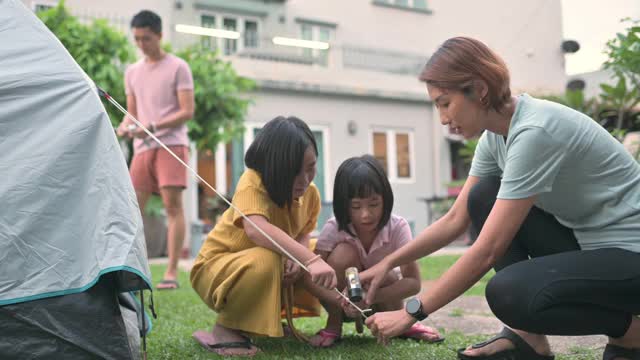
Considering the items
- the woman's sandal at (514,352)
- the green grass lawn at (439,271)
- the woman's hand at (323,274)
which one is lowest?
the green grass lawn at (439,271)

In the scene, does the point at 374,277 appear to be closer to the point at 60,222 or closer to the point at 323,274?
the point at 323,274

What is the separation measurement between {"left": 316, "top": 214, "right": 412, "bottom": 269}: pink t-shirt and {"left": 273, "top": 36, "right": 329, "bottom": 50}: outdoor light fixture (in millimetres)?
9414

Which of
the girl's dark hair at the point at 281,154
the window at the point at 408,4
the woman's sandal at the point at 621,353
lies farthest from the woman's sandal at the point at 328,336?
the window at the point at 408,4

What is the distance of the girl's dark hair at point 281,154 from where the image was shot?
2.04 metres

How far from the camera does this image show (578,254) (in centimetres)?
162

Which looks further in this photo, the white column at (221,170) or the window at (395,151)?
the window at (395,151)

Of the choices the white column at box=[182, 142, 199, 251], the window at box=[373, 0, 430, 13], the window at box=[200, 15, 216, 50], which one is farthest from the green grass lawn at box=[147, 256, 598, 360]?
the window at box=[373, 0, 430, 13]

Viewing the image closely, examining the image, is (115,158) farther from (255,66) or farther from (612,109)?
(255,66)

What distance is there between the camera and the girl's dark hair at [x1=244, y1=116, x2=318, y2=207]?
2.04 metres

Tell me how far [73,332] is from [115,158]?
0.44 meters

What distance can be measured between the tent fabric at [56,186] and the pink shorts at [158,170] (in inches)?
73.3

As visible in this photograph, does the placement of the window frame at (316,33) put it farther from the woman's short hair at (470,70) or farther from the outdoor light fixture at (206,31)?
the woman's short hair at (470,70)

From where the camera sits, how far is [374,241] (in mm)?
2266

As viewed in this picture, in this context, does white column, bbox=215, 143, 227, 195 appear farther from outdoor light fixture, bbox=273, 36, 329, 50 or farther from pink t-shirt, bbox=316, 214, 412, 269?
pink t-shirt, bbox=316, 214, 412, 269
